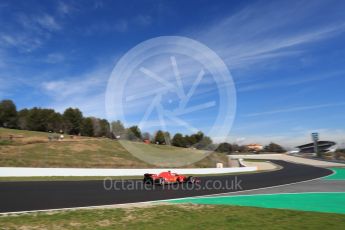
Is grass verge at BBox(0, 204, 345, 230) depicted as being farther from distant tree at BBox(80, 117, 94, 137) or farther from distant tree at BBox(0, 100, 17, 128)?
distant tree at BBox(80, 117, 94, 137)

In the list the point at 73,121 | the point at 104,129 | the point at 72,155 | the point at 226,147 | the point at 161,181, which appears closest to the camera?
the point at 161,181

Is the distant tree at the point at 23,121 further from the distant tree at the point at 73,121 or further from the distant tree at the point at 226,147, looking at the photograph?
the distant tree at the point at 226,147

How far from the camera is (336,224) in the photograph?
868 centimetres

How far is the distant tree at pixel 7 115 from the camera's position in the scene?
9550 centimetres

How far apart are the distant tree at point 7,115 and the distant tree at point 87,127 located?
69.1 feet

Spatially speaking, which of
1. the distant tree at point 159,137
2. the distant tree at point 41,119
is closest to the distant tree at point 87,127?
the distant tree at point 41,119

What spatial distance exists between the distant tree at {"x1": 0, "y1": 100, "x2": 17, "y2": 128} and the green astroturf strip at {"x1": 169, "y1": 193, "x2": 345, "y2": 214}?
3681 inches

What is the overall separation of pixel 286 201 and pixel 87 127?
334ft

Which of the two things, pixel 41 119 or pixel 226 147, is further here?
pixel 226 147

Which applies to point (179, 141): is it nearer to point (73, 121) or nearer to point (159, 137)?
point (159, 137)

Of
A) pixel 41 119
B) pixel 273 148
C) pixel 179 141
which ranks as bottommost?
pixel 273 148

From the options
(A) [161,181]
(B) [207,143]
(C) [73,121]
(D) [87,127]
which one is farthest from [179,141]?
(A) [161,181]

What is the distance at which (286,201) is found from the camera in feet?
48.6

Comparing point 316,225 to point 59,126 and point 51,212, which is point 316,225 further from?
point 59,126
